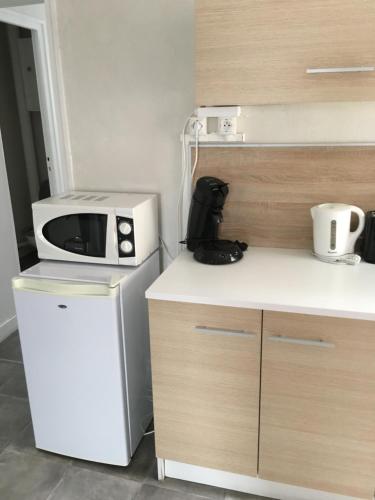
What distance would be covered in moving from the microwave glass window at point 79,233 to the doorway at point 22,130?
7.45 feet

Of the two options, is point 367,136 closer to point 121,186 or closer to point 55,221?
point 121,186

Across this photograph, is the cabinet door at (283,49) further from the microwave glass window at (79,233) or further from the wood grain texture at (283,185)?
the microwave glass window at (79,233)

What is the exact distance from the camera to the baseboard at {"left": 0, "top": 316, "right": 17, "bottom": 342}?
110 inches

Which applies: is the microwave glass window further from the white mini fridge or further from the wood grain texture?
the wood grain texture

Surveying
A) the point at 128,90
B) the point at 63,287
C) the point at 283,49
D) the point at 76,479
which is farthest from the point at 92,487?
the point at 283,49

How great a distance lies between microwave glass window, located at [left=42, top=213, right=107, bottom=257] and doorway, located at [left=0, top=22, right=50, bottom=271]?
2.27m

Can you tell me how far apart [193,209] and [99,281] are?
50 cm

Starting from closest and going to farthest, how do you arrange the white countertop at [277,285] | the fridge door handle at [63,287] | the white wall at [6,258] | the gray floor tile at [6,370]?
the white countertop at [277,285] < the fridge door handle at [63,287] < the gray floor tile at [6,370] < the white wall at [6,258]

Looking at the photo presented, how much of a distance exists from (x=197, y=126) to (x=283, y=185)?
0.45 metres

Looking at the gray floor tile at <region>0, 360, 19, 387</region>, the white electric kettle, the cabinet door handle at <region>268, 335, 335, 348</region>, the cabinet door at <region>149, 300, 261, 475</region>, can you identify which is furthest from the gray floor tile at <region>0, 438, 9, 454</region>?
the white electric kettle

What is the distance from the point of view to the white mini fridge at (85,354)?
1.61 m

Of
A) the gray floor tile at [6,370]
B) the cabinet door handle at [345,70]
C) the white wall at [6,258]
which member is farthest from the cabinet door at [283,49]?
the gray floor tile at [6,370]

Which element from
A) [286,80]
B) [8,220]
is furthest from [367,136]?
[8,220]

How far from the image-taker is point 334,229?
1633 millimetres
